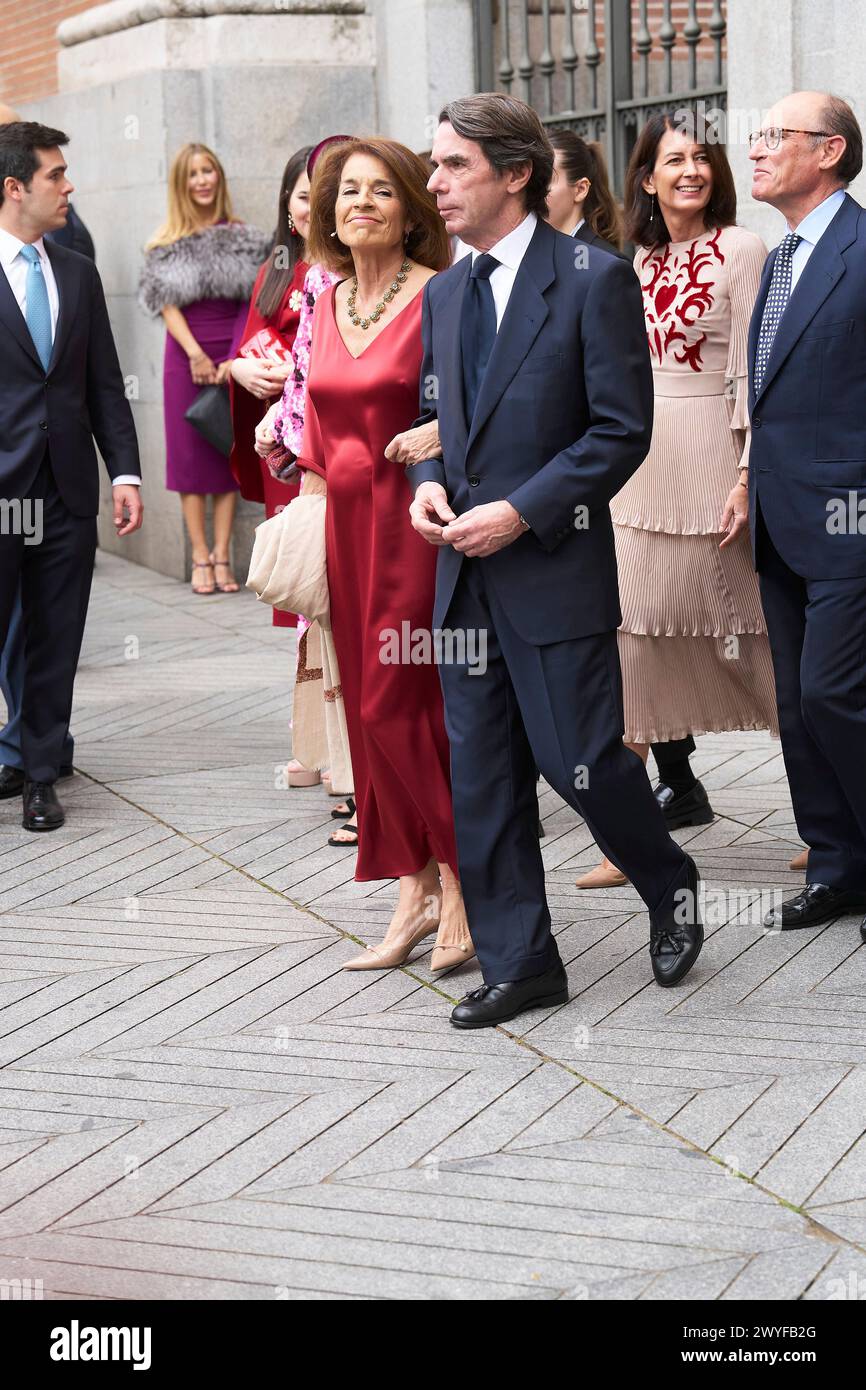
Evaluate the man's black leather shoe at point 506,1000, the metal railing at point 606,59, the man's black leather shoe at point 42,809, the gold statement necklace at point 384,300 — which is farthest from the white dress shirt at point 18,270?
the metal railing at point 606,59

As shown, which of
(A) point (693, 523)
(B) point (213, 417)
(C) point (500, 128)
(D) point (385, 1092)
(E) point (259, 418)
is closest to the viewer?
(D) point (385, 1092)

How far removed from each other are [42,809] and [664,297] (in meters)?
2.68

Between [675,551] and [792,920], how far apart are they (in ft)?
3.97

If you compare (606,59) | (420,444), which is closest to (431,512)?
(420,444)

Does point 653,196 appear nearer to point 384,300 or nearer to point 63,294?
point 384,300

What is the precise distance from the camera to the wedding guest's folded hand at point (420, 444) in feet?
14.8

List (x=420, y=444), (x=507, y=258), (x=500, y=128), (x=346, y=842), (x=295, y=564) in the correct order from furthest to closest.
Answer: (x=346, y=842) → (x=295, y=564) → (x=420, y=444) → (x=507, y=258) → (x=500, y=128)

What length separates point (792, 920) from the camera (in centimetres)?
516

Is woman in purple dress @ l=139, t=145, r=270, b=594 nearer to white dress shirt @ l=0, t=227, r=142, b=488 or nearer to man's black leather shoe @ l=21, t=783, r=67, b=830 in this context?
white dress shirt @ l=0, t=227, r=142, b=488

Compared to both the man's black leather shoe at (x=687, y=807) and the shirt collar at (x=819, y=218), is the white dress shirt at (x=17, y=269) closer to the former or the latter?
the man's black leather shoe at (x=687, y=807)

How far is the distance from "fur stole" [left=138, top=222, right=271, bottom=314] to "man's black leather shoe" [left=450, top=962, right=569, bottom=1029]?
7007 millimetres

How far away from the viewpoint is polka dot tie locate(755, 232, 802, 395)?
4.97 m

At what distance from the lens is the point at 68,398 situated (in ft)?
21.7
